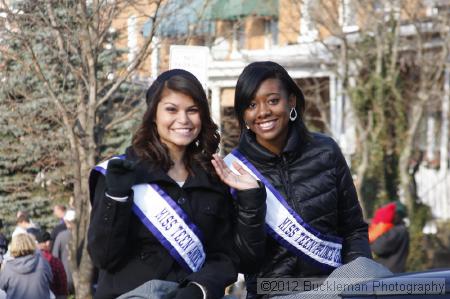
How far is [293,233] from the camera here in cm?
486

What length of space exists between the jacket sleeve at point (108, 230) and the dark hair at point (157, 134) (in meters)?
0.32

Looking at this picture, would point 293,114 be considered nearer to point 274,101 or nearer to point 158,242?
point 274,101

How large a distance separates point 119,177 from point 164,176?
1.09ft

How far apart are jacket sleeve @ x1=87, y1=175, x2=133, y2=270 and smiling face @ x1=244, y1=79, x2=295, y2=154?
93 centimetres

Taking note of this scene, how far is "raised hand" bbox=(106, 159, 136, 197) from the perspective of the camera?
423 cm

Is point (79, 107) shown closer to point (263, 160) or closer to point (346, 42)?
point (263, 160)

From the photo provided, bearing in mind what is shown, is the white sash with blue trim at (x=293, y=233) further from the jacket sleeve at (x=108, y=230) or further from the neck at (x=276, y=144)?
the jacket sleeve at (x=108, y=230)

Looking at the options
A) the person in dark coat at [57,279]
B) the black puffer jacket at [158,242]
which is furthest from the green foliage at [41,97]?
the black puffer jacket at [158,242]

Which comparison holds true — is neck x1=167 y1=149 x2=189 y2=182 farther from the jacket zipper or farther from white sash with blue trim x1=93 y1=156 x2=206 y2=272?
the jacket zipper

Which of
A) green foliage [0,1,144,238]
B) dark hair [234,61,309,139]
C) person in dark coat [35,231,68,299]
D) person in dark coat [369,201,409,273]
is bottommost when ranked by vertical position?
person in dark coat [35,231,68,299]

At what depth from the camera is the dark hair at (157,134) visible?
4.61 meters

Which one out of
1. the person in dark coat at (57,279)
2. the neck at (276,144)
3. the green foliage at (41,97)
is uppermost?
the neck at (276,144)

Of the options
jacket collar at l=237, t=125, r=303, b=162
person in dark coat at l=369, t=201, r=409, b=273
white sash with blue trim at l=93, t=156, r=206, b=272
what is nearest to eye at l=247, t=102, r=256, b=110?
jacket collar at l=237, t=125, r=303, b=162

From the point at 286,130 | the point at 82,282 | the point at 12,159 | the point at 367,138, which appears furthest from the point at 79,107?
the point at 367,138
